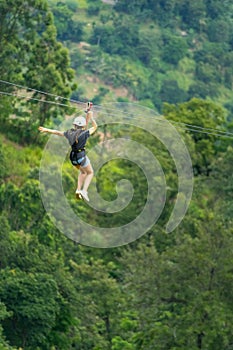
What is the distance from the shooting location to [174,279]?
43281 mm

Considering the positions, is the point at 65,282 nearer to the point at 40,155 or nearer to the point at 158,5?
the point at 40,155

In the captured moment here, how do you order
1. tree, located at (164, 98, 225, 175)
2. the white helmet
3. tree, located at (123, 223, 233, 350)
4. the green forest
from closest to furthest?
the white helmet, tree, located at (123, 223, 233, 350), the green forest, tree, located at (164, 98, 225, 175)

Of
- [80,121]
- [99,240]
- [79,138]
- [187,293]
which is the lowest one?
[79,138]

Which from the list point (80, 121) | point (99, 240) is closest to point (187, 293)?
point (99, 240)

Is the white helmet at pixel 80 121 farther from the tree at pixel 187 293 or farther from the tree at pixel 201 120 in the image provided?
the tree at pixel 201 120

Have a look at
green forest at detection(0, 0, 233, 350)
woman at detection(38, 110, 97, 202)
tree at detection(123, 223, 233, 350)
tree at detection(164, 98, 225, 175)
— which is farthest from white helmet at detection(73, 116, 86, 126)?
tree at detection(164, 98, 225, 175)

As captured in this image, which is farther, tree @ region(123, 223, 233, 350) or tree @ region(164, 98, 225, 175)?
tree @ region(164, 98, 225, 175)

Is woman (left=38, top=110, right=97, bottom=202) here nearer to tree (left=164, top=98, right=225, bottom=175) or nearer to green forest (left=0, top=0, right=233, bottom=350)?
green forest (left=0, top=0, right=233, bottom=350)

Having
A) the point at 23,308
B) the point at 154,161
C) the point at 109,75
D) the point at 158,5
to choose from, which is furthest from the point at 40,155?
the point at 158,5

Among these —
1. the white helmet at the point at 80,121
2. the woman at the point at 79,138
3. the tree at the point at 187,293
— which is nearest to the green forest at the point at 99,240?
the tree at the point at 187,293

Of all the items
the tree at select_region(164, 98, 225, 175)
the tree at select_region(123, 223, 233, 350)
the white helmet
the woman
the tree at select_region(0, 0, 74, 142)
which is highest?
the tree at select_region(164, 98, 225, 175)

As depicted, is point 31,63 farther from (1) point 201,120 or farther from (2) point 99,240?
(1) point 201,120

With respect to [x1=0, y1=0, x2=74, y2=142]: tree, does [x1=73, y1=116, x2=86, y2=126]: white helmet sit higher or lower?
lower

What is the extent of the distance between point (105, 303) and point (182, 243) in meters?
4.00
